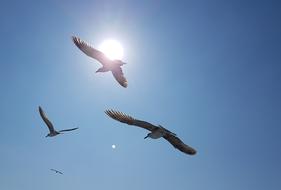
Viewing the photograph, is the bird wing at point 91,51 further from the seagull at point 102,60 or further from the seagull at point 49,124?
the seagull at point 49,124

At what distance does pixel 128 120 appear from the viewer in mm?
36188

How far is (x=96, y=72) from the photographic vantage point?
40.3 m

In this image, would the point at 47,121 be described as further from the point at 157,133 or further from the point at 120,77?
the point at 157,133

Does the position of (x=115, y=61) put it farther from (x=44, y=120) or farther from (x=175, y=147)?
(x=44, y=120)

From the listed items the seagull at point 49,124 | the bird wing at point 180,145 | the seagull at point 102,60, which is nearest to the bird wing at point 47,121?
the seagull at point 49,124

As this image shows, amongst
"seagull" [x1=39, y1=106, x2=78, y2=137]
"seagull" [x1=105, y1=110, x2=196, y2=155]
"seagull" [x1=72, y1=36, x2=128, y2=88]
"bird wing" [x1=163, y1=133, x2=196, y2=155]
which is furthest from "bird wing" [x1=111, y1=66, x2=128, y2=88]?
"seagull" [x1=39, y1=106, x2=78, y2=137]

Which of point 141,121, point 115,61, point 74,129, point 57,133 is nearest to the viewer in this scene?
point 141,121

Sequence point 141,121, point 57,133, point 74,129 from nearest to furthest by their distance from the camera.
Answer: point 141,121 → point 74,129 → point 57,133

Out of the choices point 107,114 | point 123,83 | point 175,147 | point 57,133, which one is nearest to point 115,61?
point 123,83

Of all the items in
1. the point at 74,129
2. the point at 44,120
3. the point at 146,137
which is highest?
the point at 44,120

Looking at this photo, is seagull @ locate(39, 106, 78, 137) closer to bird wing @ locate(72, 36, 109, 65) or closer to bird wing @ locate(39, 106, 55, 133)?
bird wing @ locate(39, 106, 55, 133)

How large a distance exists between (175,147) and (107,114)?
5298 mm

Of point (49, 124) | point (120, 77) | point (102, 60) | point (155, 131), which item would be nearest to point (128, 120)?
point (155, 131)

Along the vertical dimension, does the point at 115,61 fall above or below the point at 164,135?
above
